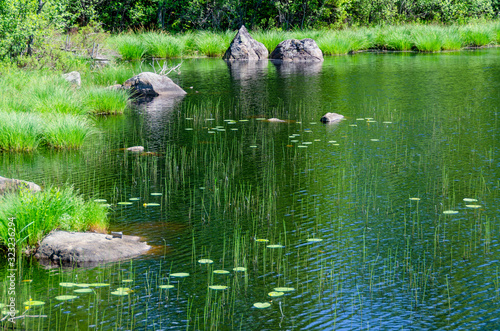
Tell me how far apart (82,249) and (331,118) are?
839cm

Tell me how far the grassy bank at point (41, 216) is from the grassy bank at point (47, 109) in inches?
178

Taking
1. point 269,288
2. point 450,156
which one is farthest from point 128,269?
point 450,156

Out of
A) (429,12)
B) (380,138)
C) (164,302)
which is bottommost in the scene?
(164,302)

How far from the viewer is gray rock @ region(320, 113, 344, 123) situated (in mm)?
13539

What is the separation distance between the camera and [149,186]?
8.88 meters

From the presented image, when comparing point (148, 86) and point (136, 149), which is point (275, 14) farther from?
point (136, 149)

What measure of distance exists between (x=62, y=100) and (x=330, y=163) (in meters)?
6.36

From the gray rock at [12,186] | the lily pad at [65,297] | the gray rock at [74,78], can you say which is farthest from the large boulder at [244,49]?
the lily pad at [65,297]

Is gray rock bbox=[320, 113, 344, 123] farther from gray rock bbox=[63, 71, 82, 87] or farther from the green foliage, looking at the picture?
the green foliage

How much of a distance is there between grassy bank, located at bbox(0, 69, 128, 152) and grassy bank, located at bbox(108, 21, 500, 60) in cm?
1371

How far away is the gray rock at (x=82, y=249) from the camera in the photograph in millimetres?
6152

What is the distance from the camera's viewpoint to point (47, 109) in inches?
505

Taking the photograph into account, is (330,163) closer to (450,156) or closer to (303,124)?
(450,156)

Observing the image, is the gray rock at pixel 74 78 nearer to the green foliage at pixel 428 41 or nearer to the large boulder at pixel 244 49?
the large boulder at pixel 244 49
